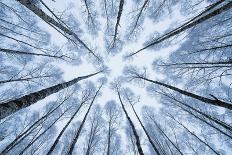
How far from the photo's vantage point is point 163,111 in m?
15.7

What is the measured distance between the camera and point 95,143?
13062 millimetres

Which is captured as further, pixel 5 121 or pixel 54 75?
pixel 54 75

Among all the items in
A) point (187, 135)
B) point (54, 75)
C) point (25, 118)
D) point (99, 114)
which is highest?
point (54, 75)

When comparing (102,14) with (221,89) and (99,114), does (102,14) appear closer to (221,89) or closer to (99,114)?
(99,114)

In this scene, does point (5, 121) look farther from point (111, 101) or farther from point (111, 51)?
point (111, 51)

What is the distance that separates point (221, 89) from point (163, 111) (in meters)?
4.87

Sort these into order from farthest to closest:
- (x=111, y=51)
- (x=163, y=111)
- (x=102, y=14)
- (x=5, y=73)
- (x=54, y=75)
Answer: (x=111, y=51), (x=163, y=111), (x=54, y=75), (x=102, y=14), (x=5, y=73)

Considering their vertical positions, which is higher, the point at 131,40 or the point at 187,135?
the point at 131,40

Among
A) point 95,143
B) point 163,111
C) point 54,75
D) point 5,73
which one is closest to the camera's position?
point 5,73

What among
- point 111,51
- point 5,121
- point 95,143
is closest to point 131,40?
point 111,51

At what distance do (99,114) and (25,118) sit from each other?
224 inches

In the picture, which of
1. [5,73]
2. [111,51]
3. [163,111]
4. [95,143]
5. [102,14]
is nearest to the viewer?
[5,73]

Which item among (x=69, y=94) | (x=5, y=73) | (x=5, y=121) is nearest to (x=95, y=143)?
(x=69, y=94)

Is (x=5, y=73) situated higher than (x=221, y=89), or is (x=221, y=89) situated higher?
(x=5, y=73)
